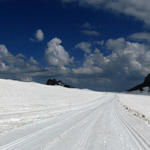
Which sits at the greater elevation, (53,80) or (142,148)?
(53,80)

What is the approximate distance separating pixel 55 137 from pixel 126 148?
A: 327 centimetres

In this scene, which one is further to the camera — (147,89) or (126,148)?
(147,89)

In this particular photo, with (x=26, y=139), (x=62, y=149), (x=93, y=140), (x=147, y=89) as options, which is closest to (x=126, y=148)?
(x=93, y=140)

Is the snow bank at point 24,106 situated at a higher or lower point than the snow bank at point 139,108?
higher

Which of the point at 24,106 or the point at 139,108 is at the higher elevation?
the point at 24,106

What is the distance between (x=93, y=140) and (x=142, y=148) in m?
2.10

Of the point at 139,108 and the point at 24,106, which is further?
the point at 139,108

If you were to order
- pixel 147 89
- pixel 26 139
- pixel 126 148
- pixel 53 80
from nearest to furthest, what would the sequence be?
pixel 126 148 < pixel 26 139 < pixel 147 89 < pixel 53 80

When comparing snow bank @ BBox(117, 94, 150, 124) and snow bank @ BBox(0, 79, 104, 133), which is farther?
snow bank @ BBox(117, 94, 150, 124)

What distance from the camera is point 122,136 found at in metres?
9.79

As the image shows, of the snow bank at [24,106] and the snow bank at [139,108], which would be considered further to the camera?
the snow bank at [139,108]

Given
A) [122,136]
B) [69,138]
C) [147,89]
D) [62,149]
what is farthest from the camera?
[147,89]

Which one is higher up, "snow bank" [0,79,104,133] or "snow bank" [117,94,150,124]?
"snow bank" [0,79,104,133]

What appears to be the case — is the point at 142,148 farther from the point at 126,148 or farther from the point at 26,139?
the point at 26,139
